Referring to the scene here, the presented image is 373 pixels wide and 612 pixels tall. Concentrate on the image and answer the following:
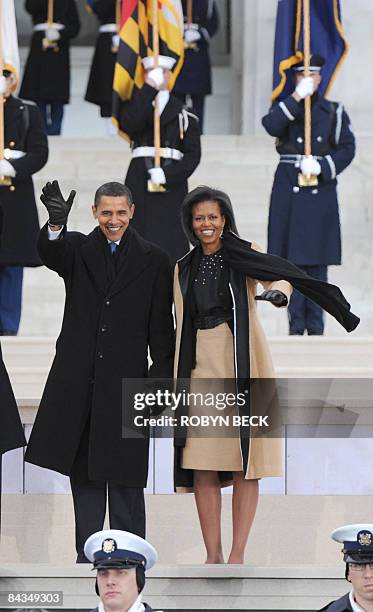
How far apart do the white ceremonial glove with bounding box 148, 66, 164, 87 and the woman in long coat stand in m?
3.31

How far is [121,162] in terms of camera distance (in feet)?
46.4

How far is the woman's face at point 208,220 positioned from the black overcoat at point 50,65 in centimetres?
697

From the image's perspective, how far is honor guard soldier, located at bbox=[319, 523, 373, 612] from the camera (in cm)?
657

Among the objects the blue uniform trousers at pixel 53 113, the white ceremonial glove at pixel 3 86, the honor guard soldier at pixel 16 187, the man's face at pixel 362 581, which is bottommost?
the man's face at pixel 362 581

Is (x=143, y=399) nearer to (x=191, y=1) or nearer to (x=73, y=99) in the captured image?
(x=191, y=1)

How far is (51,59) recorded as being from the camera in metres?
14.8

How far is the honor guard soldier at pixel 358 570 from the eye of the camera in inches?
259

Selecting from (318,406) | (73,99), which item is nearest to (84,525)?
(318,406)

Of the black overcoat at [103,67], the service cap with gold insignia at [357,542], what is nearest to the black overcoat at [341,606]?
the service cap with gold insignia at [357,542]

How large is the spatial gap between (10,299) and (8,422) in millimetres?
3023

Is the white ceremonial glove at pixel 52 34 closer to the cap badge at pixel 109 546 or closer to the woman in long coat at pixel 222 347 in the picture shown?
the woman in long coat at pixel 222 347

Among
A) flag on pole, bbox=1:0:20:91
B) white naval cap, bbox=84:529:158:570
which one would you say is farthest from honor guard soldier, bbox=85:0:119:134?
white naval cap, bbox=84:529:158:570

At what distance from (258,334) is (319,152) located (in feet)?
10.8

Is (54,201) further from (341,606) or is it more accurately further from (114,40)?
(114,40)
